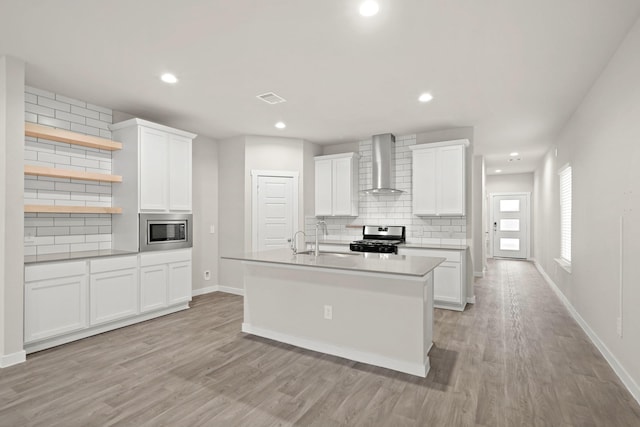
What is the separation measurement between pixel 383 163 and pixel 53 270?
15.2 ft

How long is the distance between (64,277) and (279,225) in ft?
10.3

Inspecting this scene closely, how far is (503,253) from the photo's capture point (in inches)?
408

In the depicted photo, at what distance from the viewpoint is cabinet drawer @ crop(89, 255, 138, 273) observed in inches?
142

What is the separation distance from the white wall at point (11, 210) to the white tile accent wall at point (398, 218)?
3.87 m

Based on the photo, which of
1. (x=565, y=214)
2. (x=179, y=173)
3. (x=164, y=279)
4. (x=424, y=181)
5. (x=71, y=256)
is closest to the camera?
(x=71, y=256)

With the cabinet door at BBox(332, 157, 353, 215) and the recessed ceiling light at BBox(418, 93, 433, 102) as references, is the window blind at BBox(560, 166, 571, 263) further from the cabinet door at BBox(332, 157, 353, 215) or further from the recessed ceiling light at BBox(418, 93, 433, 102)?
the cabinet door at BBox(332, 157, 353, 215)

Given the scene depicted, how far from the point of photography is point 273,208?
227 inches

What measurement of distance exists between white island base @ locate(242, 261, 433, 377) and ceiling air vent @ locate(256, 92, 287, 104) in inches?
77.5

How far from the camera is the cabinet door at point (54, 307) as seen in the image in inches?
122

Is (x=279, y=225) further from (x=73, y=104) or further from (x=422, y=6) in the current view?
(x=422, y=6)

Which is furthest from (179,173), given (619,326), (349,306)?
(619,326)

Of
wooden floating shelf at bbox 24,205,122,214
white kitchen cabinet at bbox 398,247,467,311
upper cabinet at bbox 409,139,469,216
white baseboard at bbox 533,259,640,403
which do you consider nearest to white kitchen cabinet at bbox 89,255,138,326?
wooden floating shelf at bbox 24,205,122,214

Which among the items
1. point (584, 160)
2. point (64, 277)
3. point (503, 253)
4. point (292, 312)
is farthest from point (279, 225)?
point (503, 253)

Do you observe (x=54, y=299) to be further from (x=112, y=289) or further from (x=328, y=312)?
(x=328, y=312)
